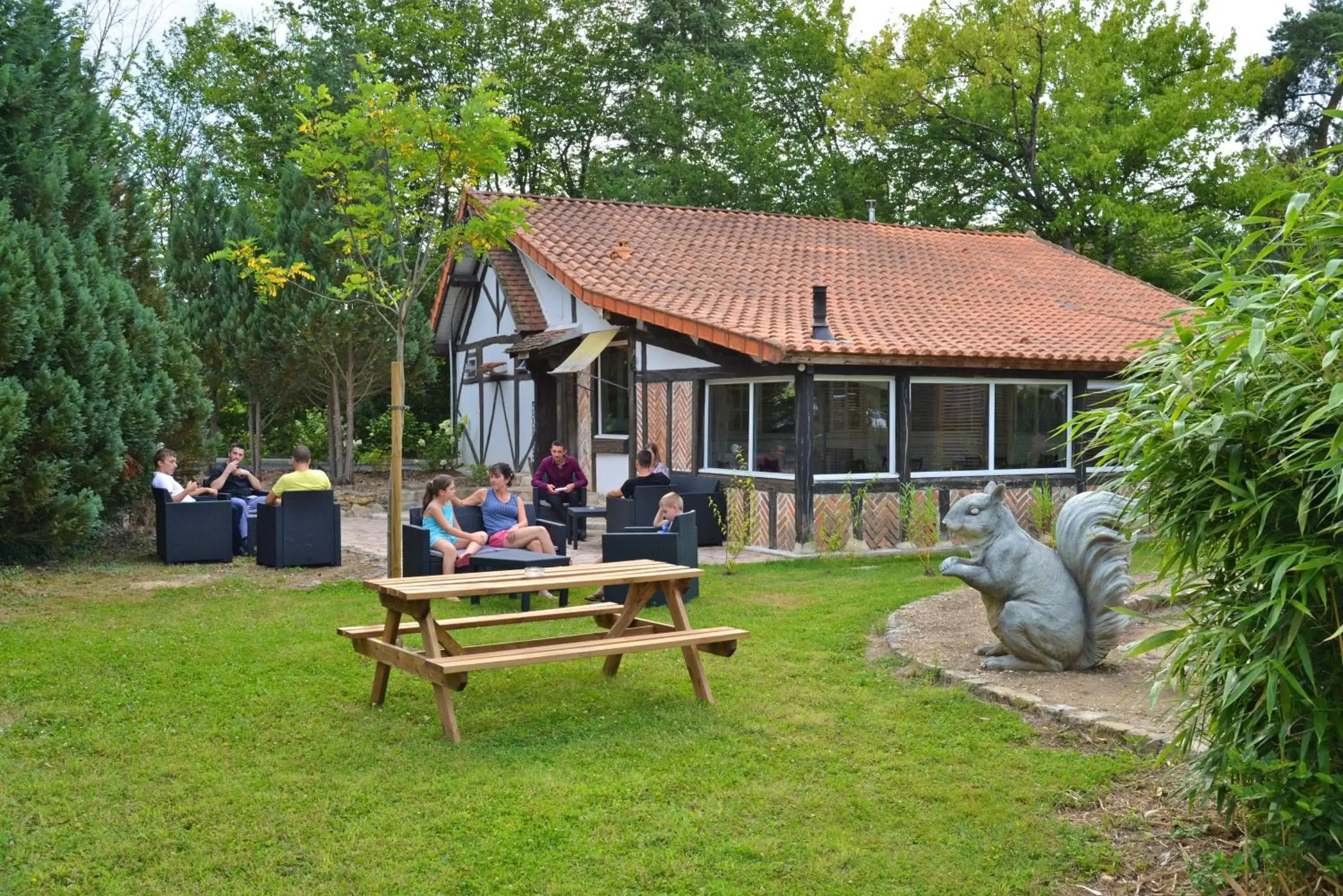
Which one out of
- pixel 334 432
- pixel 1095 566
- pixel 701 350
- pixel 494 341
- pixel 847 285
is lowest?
pixel 1095 566

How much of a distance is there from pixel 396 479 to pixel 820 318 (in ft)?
18.5

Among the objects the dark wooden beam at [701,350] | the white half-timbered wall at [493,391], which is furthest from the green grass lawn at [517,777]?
the white half-timbered wall at [493,391]

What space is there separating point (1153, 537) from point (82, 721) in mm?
4824

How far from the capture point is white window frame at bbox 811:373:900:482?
13.0 metres

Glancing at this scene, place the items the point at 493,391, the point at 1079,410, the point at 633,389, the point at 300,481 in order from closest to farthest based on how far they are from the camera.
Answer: the point at 300,481, the point at 1079,410, the point at 633,389, the point at 493,391

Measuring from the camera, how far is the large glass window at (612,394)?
55.1ft

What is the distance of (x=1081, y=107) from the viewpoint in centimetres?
2375

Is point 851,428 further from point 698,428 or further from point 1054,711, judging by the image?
point 1054,711

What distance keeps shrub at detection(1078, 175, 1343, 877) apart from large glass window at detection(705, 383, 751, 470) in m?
9.73

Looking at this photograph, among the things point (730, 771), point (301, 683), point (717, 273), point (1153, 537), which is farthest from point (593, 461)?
point (1153, 537)

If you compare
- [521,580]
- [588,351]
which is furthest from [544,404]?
[521,580]

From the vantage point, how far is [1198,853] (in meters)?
4.00

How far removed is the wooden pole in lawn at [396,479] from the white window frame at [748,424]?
17.3 ft

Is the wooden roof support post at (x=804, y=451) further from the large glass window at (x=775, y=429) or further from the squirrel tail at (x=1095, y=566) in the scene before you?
the squirrel tail at (x=1095, y=566)
